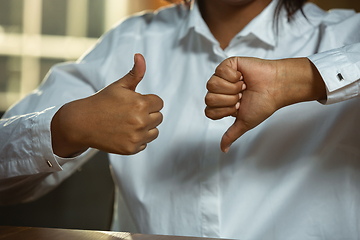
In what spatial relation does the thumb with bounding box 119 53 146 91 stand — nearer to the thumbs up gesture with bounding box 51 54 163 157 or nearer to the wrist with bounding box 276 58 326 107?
the thumbs up gesture with bounding box 51 54 163 157

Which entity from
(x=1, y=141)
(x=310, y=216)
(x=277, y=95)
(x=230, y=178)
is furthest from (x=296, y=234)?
(x=1, y=141)

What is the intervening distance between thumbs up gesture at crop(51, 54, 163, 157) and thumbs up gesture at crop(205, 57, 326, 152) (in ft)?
0.30

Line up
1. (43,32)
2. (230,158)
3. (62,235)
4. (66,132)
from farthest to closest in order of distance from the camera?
1. (43,32)
2. (230,158)
3. (66,132)
4. (62,235)

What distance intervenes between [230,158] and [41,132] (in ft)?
1.08

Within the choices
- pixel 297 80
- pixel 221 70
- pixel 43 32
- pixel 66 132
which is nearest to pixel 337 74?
pixel 297 80

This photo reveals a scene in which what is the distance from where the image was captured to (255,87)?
492mm

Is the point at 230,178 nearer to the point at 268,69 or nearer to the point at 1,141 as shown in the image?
the point at 268,69

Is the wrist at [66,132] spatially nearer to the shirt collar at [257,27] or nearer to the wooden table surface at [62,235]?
the wooden table surface at [62,235]

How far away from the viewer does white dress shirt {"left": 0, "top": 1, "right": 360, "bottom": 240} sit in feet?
2.06

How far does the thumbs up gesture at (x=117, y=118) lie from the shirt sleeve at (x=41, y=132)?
57 millimetres

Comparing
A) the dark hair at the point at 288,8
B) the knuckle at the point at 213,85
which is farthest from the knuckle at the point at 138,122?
the dark hair at the point at 288,8

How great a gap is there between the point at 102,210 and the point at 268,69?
0.51 metres

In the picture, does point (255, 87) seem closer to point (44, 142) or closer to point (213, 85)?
point (213, 85)

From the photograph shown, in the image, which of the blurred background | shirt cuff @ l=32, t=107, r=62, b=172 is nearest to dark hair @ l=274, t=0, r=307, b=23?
shirt cuff @ l=32, t=107, r=62, b=172
